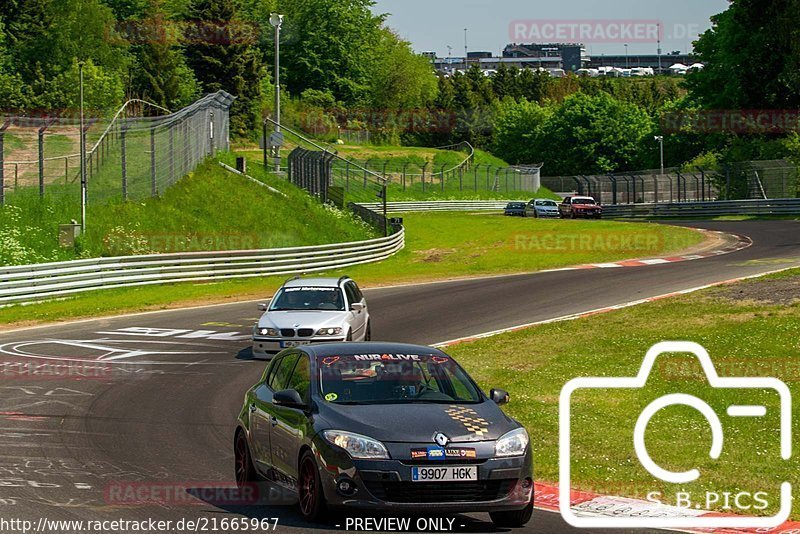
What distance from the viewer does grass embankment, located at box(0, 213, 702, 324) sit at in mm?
35656

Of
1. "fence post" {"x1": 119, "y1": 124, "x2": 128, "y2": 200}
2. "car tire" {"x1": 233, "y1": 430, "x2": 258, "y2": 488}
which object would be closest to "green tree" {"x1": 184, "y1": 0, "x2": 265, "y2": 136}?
"fence post" {"x1": 119, "y1": 124, "x2": 128, "y2": 200}

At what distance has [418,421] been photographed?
1048 centimetres

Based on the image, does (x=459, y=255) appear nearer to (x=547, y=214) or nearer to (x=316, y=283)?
(x=547, y=214)

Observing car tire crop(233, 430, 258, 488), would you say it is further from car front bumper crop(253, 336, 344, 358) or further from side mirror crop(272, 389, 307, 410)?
car front bumper crop(253, 336, 344, 358)

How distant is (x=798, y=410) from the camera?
1611 cm

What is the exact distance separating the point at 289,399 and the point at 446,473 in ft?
5.66

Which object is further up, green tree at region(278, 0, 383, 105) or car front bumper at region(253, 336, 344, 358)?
green tree at region(278, 0, 383, 105)

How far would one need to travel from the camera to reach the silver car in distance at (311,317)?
22953 mm

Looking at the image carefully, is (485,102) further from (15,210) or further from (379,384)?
(379,384)

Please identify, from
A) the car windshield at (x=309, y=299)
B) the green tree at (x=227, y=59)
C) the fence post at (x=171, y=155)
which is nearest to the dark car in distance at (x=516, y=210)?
the fence post at (x=171, y=155)

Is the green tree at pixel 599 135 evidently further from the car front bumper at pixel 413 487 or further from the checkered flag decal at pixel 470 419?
the car front bumper at pixel 413 487

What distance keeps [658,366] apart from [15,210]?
28398mm

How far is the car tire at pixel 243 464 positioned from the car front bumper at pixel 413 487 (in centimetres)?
221

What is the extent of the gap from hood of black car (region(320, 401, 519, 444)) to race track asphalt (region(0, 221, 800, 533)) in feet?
2.65
